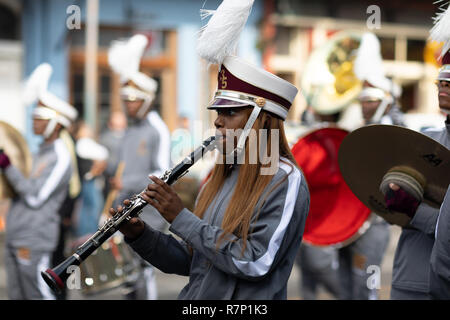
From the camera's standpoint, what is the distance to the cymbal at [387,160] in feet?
9.45

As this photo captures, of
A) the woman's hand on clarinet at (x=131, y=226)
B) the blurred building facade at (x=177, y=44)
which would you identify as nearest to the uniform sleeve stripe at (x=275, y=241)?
the woman's hand on clarinet at (x=131, y=226)

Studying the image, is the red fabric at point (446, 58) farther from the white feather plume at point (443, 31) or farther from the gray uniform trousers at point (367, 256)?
the gray uniform trousers at point (367, 256)

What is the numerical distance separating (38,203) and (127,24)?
31.2 feet

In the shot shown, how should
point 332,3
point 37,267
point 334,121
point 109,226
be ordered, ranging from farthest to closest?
point 332,3 < point 334,121 < point 37,267 < point 109,226

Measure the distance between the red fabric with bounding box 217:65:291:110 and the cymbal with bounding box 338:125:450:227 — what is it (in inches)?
21.4

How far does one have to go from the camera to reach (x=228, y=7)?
2691 mm

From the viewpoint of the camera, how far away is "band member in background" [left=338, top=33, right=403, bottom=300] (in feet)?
17.4

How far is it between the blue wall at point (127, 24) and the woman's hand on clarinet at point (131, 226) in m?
10.9
